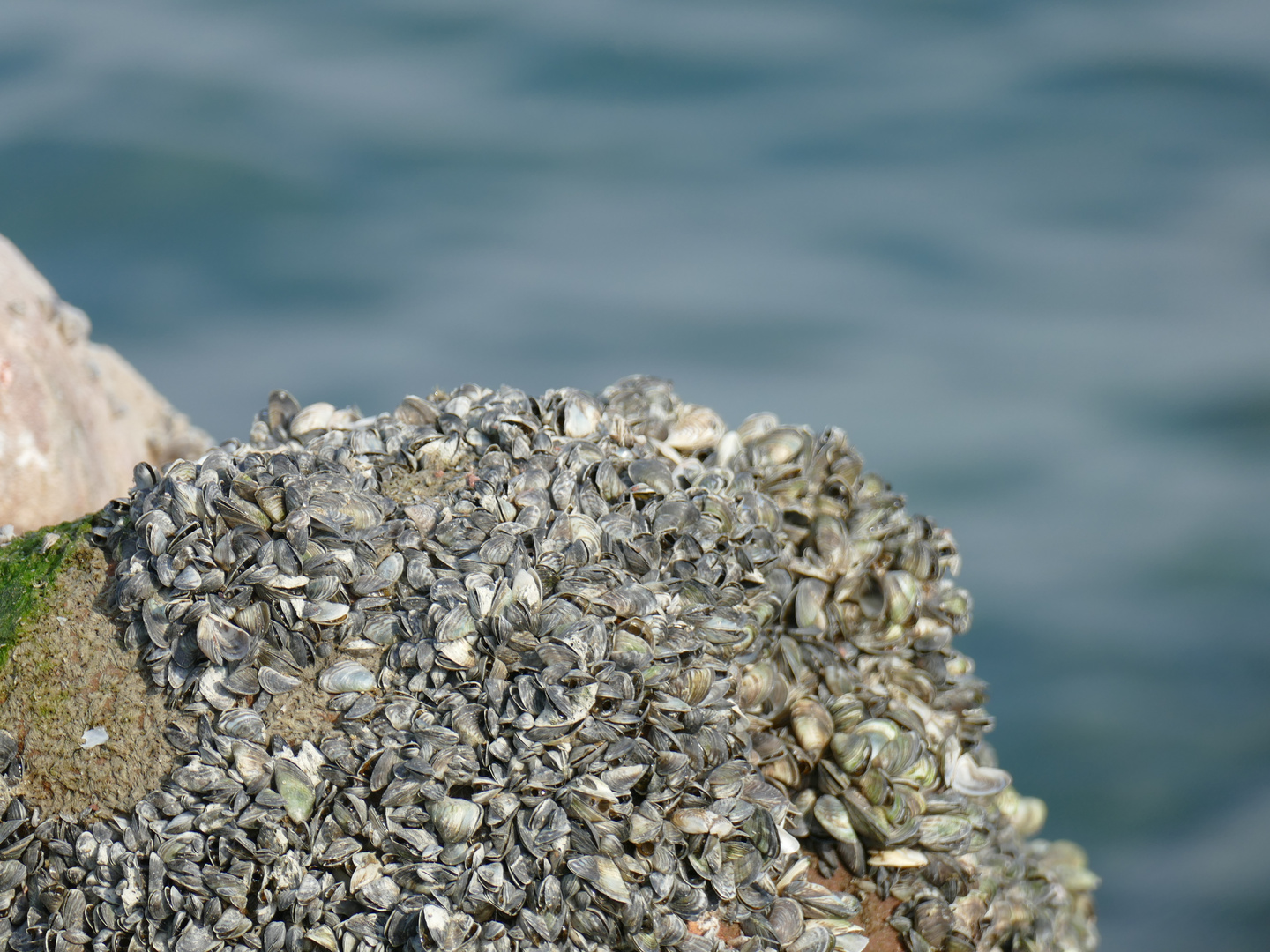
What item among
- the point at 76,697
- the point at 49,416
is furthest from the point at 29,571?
the point at 49,416

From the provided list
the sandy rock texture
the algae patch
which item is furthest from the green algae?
Result: the sandy rock texture

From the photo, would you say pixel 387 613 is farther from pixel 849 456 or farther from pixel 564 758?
pixel 849 456

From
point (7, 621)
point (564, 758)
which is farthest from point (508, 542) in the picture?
point (7, 621)

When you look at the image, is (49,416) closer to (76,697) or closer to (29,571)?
(29,571)

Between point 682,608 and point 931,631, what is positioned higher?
point 931,631

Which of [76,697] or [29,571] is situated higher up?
[29,571]

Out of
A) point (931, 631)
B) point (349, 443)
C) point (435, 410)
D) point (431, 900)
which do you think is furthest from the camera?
point (931, 631)

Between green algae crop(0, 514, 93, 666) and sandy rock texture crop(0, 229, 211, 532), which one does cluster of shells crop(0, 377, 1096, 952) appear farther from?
sandy rock texture crop(0, 229, 211, 532)
